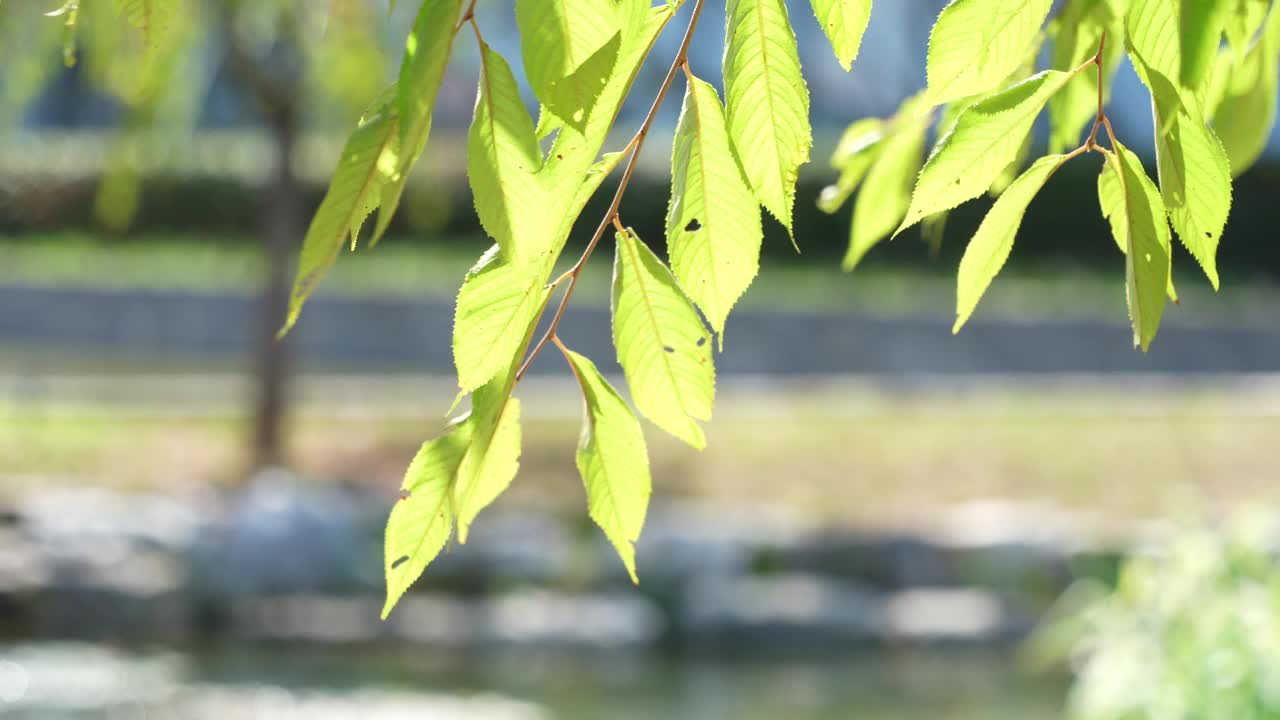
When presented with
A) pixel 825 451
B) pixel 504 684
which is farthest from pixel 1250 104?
pixel 825 451

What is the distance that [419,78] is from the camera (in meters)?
0.83

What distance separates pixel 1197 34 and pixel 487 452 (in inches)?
19.6

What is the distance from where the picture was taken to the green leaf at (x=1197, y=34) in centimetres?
87

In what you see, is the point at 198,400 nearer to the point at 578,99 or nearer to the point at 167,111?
the point at 167,111

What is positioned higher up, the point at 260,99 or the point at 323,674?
the point at 260,99

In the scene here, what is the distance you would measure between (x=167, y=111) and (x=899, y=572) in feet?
13.9

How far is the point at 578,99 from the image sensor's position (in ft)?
2.84

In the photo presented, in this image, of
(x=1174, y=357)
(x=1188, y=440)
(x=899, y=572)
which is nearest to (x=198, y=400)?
(x=899, y=572)

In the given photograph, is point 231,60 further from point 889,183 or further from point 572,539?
point 889,183

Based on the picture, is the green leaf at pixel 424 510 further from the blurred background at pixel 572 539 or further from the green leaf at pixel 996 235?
the blurred background at pixel 572 539

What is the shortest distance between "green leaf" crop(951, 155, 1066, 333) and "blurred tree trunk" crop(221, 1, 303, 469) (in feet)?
24.0

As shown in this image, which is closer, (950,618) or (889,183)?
(889,183)

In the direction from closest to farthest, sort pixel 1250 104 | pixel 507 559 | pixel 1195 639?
pixel 1250 104 < pixel 1195 639 < pixel 507 559

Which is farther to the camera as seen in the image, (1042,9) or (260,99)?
(260,99)
